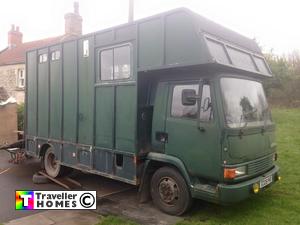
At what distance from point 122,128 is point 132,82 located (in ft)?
3.06

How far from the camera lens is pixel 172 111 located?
554cm

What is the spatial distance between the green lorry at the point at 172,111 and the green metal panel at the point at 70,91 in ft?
0.08

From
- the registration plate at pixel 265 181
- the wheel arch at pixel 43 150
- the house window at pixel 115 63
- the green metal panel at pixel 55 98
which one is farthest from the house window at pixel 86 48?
the registration plate at pixel 265 181

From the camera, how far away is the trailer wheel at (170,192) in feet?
17.4

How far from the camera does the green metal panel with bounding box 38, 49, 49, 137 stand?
812 centimetres

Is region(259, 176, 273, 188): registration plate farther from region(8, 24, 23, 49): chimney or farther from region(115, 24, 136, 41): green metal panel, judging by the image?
region(8, 24, 23, 49): chimney

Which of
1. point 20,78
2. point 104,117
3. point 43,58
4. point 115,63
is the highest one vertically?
point 20,78

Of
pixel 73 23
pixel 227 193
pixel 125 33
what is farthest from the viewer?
pixel 73 23

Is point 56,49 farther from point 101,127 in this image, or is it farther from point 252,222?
point 252,222

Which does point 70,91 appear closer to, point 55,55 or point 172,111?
point 55,55

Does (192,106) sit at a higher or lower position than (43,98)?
lower

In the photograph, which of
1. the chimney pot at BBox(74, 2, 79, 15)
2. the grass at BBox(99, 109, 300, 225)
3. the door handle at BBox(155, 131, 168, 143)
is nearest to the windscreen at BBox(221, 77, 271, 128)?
the door handle at BBox(155, 131, 168, 143)

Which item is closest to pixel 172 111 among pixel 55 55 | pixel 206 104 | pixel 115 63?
pixel 206 104

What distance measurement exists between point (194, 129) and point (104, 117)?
215cm
